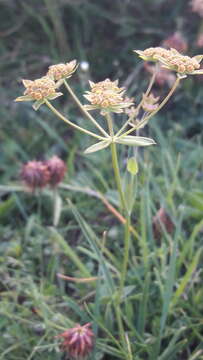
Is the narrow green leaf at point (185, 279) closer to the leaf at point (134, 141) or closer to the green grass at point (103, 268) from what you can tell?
the green grass at point (103, 268)

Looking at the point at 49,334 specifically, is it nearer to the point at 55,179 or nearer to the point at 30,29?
the point at 55,179

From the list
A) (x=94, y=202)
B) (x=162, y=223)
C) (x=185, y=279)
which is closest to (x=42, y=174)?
(x=94, y=202)

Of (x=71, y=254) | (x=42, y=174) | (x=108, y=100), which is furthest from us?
(x=42, y=174)

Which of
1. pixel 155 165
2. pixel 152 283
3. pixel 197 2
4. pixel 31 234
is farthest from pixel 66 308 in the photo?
pixel 197 2

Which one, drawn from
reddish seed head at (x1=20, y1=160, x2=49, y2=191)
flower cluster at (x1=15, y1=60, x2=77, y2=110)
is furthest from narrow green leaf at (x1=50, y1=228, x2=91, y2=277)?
flower cluster at (x1=15, y1=60, x2=77, y2=110)

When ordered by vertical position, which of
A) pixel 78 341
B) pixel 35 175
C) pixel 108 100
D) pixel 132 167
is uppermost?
pixel 108 100

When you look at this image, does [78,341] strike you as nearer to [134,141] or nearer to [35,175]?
[134,141]
